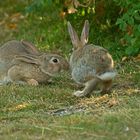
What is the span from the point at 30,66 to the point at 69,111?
152 centimetres

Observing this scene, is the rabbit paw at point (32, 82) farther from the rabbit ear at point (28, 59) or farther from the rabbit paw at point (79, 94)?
the rabbit paw at point (79, 94)

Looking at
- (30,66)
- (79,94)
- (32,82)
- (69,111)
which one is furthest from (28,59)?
(69,111)

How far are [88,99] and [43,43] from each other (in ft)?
10.4

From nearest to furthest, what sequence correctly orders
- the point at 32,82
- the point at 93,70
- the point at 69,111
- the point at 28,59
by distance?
the point at 69,111
the point at 93,70
the point at 32,82
the point at 28,59

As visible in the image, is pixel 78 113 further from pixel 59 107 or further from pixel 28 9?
pixel 28 9

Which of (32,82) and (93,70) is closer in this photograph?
(93,70)

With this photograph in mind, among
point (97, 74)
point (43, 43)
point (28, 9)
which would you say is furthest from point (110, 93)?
point (43, 43)

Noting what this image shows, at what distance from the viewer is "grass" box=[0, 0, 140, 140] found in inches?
212

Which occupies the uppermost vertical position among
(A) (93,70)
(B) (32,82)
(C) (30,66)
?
(A) (93,70)

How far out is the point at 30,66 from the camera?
766cm

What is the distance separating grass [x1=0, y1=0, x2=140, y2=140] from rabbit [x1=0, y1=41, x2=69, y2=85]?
7.2 inches

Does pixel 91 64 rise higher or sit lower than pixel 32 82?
higher

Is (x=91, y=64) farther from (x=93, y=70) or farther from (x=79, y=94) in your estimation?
(x=79, y=94)

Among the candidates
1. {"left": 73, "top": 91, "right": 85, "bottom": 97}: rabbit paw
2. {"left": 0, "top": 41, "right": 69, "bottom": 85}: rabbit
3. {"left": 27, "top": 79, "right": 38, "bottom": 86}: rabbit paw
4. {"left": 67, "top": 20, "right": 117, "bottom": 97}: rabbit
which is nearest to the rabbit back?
{"left": 67, "top": 20, "right": 117, "bottom": 97}: rabbit
